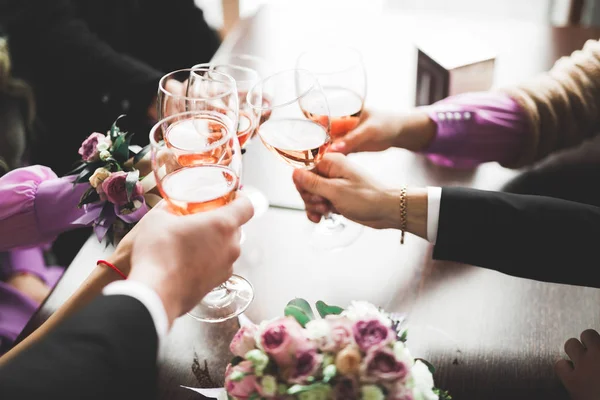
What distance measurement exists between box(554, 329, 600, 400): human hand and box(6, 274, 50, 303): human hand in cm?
116

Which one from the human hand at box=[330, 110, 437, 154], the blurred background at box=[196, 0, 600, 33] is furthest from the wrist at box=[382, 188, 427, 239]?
the blurred background at box=[196, 0, 600, 33]

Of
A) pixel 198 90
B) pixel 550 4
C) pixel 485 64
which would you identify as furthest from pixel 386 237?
pixel 550 4

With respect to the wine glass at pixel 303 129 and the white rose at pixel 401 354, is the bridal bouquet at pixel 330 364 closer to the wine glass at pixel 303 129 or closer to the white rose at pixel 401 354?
the white rose at pixel 401 354

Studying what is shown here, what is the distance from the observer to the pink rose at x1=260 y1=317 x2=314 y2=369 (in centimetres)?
69

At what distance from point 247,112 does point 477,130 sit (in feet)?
1.75

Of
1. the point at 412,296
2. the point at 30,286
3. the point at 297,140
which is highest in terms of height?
the point at 297,140

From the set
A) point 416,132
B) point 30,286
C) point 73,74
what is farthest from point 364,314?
point 73,74

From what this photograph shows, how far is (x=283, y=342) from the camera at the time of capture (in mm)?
694

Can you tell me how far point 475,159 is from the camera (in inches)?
53.7

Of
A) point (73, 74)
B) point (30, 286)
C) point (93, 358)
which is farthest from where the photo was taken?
point (73, 74)

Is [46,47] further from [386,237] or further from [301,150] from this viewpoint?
[386,237]

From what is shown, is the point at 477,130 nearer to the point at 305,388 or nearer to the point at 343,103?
the point at 343,103

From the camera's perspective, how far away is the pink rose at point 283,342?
0.69m

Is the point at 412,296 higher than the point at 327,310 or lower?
lower
